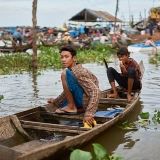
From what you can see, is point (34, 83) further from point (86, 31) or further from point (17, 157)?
point (86, 31)

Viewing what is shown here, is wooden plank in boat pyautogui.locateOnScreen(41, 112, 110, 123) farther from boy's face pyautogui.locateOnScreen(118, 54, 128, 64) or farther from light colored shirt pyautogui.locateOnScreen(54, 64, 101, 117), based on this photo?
boy's face pyautogui.locateOnScreen(118, 54, 128, 64)

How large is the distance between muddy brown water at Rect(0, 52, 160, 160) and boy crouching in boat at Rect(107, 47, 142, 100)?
0.44 m

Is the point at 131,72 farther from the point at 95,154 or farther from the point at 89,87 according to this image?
the point at 95,154

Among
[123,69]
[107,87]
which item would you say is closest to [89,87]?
[123,69]

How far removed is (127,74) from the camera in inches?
241

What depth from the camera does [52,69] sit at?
1206 centimetres

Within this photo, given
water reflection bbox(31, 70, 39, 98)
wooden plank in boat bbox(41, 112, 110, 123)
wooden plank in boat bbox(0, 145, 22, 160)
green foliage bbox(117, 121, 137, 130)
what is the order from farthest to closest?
water reflection bbox(31, 70, 39, 98)
green foliage bbox(117, 121, 137, 130)
wooden plank in boat bbox(41, 112, 110, 123)
wooden plank in boat bbox(0, 145, 22, 160)

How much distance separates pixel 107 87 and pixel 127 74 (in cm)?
244

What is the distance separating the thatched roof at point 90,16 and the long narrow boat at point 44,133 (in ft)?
86.3

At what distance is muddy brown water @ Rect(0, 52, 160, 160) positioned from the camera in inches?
161

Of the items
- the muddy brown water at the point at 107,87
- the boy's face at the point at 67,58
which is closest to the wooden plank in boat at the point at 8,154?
the muddy brown water at the point at 107,87

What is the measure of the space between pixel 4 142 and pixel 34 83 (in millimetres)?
5305

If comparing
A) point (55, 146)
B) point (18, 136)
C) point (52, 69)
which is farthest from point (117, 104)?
point (52, 69)

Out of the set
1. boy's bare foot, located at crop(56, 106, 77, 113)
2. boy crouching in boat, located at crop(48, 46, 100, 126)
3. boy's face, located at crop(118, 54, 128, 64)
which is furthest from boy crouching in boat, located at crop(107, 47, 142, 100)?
boy's bare foot, located at crop(56, 106, 77, 113)
